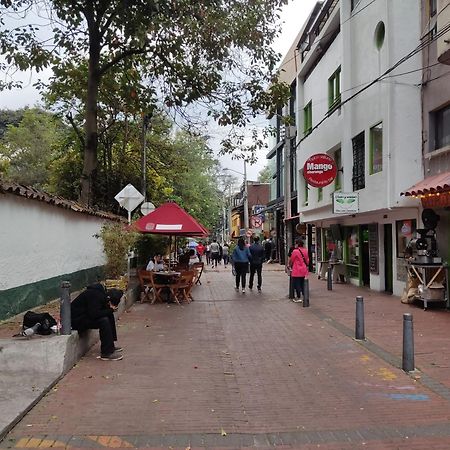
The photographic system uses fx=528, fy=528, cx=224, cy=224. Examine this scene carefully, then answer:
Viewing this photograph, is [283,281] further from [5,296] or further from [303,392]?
[303,392]

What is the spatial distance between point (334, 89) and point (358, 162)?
4.18 meters

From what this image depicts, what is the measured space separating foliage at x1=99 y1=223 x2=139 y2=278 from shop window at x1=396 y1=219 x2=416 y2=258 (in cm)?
706

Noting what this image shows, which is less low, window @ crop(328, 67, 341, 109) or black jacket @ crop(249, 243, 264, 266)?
window @ crop(328, 67, 341, 109)

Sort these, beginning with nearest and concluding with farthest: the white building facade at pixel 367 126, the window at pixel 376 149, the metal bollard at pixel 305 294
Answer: the metal bollard at pixel 305 294, the white building facade at pixel 367 126, the window at pixel 376 149

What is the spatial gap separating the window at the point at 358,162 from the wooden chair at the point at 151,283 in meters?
6.70

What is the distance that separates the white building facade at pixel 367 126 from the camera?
1294 cm

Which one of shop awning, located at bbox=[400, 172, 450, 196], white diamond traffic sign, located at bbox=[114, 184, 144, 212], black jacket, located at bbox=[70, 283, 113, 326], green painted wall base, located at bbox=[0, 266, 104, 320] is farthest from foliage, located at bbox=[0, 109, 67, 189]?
black jacket, located at bbox=[70, 283, 113, 326]

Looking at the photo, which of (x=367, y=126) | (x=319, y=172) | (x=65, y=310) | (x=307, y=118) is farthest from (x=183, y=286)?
(x=307, y=118)

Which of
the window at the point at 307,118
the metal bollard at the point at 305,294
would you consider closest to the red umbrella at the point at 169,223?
the metal bollard at the point at 305,294

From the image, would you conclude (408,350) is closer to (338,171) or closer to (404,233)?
(404,233)

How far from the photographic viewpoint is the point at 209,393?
5.76 meters

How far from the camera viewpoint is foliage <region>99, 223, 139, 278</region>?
44.3 feet

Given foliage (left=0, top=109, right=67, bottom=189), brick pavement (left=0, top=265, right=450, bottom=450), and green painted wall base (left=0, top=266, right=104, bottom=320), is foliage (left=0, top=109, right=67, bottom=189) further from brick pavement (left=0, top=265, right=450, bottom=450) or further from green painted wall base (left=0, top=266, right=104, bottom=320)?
brick pavement (left=0, top=265, right=450, bottom=450)

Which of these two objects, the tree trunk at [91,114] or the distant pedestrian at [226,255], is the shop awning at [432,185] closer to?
the tree trunk at [91,114]
